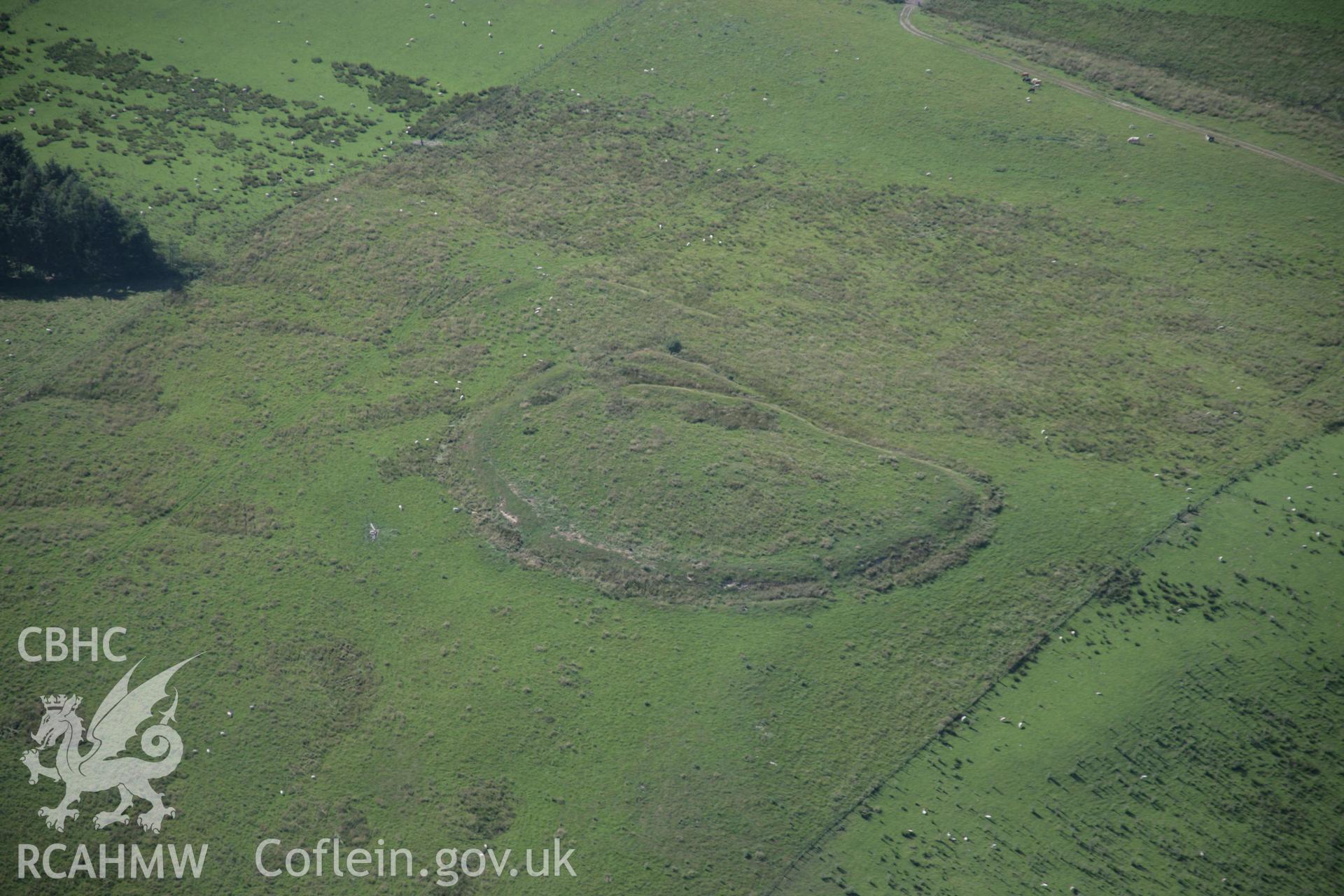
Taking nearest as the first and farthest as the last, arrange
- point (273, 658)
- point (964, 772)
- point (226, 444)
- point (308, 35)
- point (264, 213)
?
1. point (964, 772)
2. point (273, 658)
3. point (226, 444)
4. point (264, 213)
5. point (308, 35)

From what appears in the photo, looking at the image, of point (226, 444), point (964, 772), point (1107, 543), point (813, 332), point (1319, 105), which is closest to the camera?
point (964, 772)

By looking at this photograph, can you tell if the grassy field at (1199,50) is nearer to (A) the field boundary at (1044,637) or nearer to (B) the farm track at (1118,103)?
(B) the farm track at (1118,103)

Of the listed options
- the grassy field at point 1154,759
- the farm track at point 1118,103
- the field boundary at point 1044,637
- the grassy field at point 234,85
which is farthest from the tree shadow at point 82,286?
the farm track at point 1118,103

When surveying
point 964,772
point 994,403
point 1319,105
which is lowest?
point 964,772

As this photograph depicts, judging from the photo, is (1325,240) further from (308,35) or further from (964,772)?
(308,35)

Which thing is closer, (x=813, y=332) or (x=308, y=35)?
(x=813, y=332)

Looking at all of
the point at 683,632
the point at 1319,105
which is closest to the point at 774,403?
the point at 683,632

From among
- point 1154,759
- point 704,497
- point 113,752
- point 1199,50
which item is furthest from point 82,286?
point 1199,50
